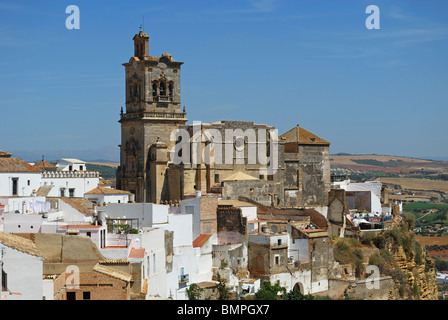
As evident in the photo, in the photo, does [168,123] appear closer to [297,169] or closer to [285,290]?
[297,169]

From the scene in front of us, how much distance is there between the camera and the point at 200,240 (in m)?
38.1

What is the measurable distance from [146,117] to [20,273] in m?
29.6

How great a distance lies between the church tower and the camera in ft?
168

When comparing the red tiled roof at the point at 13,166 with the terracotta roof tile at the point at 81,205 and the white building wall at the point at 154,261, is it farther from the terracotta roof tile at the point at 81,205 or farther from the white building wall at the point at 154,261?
the white building wall at the point at 154,261

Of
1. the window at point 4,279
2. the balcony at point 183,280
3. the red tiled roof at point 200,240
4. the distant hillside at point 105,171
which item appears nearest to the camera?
the window at point 4,279

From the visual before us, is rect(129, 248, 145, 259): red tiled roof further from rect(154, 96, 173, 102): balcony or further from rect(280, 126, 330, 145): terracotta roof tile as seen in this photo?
rect(280, 126, 330, 145): terracotta roof tile

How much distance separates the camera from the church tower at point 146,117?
168 feet

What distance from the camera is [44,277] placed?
952 inches

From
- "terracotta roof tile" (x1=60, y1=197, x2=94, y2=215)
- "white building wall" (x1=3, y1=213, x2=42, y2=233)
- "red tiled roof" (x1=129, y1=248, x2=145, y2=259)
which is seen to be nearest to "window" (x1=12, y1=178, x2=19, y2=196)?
"terracotta roof tile" (x1=60, y1=197, x2=94, y2=215)

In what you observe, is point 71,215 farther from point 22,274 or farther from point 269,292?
point 22,274

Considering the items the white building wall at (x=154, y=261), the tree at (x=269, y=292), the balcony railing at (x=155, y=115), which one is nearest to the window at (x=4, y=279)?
the white building wall at (x=154, y=261)

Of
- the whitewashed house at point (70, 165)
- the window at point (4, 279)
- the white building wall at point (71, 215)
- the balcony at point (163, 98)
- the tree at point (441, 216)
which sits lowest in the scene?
the tree at point (441, 216)
